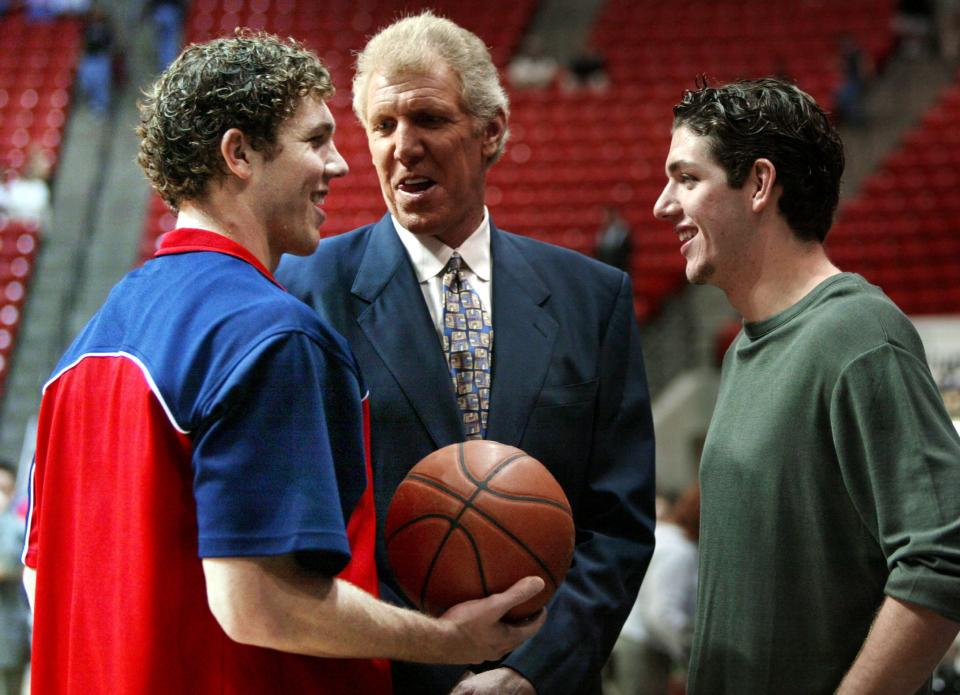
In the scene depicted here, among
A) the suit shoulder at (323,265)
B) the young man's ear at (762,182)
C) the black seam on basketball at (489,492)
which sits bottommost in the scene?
the black seam on basketball at (489,492)

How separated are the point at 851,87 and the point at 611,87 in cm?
251

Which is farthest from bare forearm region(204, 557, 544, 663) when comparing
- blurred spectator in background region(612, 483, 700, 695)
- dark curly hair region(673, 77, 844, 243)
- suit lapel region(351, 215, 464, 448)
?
blurred spectator in background region(612, 483, 700, 695)

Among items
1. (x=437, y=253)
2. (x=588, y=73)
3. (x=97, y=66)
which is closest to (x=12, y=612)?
(x=437, y=253)

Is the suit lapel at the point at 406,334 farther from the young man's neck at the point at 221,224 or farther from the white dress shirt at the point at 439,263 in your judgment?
the young man's neck at the point at 221,224

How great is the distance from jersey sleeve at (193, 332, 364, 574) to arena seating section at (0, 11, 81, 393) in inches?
302

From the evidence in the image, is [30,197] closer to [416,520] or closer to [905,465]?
[416,520]

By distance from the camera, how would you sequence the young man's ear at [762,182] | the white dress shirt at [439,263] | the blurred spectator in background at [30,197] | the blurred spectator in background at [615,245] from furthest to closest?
the blurred spectator in background at [30,197]
the blurred spectator in background at [615,245]
the white dress shirt at [439,263]
the young man's ear at [762,182]

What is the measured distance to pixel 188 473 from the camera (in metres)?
1.56

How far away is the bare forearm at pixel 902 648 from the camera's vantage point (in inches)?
66.3

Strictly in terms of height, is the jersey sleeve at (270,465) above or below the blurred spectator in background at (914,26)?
below

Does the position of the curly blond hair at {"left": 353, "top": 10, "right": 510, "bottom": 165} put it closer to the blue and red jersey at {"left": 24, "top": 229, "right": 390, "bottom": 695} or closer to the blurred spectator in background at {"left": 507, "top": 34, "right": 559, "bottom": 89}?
the blue and red jersey at {"left": 24, "top": 229, "right": 390, "bottom": 695}

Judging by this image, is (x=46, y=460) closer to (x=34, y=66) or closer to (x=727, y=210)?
(x=727, y=210)

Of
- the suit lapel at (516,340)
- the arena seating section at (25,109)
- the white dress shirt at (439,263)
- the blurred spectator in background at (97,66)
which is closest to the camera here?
the suit lapel at (516,340)

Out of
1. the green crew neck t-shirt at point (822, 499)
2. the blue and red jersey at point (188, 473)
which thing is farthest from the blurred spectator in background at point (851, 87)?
the blue and red jersey at point (188, 473)
